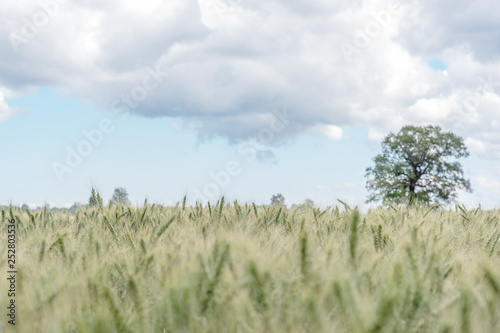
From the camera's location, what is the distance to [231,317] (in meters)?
1.87

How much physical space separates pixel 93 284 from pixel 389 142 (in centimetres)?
4480

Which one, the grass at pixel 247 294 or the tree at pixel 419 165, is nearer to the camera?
the grass at pixel 247 294

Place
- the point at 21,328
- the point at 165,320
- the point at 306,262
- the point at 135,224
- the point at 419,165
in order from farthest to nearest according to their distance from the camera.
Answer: the point at 419,165, the point at 135,224, the point at 306,262, the point at 165,320, the point at 21,328

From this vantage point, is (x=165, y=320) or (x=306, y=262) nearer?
(x=165, y=320)

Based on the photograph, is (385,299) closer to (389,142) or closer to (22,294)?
(22,294)

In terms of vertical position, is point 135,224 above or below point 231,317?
above

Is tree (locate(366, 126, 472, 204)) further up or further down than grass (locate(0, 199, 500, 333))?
further up

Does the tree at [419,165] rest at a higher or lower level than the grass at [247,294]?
higher

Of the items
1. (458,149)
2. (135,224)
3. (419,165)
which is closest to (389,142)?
(419,165)

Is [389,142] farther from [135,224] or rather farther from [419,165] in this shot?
[135,224]

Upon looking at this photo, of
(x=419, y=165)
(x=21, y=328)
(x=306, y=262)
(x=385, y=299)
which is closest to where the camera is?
(x=385, y=299)

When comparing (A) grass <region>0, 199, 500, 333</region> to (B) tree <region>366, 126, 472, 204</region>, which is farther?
(B) tree <region>366, 126, 472, 204</region>

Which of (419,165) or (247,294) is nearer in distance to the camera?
(247,294)

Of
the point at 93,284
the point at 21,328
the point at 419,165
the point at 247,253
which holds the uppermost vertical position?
the point at 419,165
